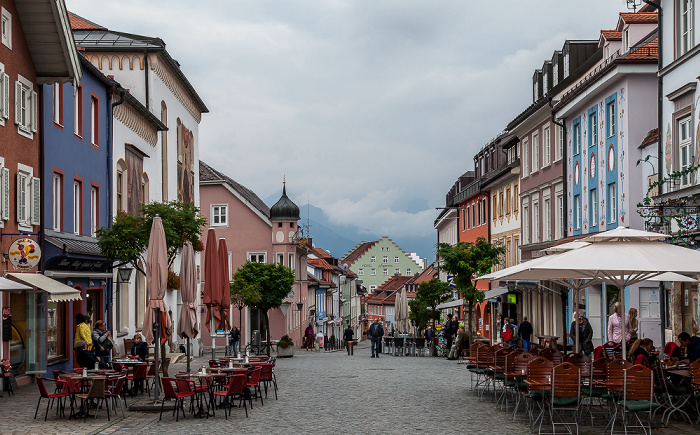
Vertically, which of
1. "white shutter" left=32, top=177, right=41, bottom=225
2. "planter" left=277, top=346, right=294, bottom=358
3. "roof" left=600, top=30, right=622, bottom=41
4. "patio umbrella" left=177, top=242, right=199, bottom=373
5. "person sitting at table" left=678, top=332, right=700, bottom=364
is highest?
"roof" left=600, top=30, right=622, bottom=41

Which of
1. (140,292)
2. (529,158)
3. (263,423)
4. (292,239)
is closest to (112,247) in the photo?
(263,423)

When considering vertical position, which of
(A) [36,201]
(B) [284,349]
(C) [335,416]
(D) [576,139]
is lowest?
(B) [284,349]

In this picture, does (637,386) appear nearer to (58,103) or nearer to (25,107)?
(25,107)

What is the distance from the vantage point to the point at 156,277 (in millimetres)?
17703

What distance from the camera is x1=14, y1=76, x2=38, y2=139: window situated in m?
22.6

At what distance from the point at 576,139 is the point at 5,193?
23237 mm

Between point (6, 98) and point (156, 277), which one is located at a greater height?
point (6, 98)

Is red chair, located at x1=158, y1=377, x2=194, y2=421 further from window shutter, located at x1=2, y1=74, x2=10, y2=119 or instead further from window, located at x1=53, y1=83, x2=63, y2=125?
window, located at x1=53, y1=83, x2=63, y2=125

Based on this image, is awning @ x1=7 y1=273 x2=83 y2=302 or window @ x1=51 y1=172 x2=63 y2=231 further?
window @ x1=51 y1=172 x2=63 y2=231

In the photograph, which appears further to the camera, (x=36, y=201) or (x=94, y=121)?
(x=94, y=121)

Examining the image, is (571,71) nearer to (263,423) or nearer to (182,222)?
(182,222)

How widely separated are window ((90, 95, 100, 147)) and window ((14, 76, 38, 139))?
5.38 meters

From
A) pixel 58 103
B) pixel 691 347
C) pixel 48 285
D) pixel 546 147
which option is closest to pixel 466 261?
pixel 546 147

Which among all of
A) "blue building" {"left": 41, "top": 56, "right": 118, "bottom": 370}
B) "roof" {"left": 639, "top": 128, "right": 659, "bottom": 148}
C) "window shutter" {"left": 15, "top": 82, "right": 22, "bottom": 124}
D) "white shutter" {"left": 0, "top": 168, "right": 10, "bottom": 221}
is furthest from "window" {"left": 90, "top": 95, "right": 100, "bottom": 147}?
"roof" {"left": 639, "top": 128, "right": 659, "bottom": 148}
